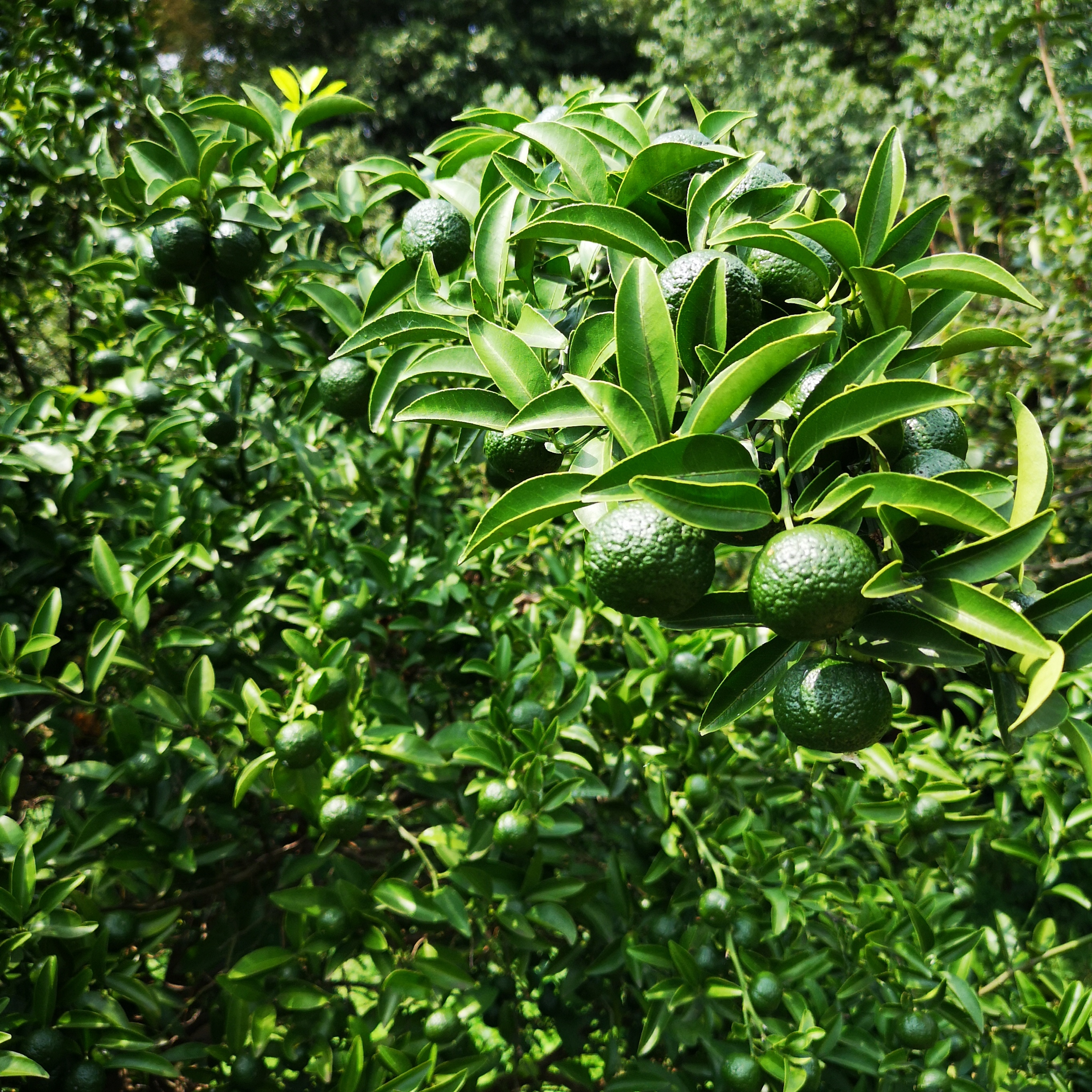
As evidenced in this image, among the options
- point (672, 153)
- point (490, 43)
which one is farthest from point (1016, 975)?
point (490, 43)

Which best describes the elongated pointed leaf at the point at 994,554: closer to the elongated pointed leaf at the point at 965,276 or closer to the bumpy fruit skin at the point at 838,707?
the bumpy fruit skin at the point at 838,707

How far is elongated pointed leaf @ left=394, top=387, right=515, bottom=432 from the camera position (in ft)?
2.89

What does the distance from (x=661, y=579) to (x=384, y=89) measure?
51.5 ft

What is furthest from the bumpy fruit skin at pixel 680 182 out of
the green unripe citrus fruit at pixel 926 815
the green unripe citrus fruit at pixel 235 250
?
the green unripe citrus fruit at pixel 926 815

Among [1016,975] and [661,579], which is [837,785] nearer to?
[1016,975]

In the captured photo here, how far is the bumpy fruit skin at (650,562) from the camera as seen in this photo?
74cm

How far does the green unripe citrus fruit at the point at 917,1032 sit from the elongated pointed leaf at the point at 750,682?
3.73ft

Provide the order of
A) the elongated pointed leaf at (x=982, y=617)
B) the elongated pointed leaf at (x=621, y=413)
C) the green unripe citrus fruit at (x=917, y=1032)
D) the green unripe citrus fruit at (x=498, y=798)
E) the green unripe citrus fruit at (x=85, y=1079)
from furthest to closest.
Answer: the green unripe citrus fruit at (x=917, y=1032)
the green unripe citrus fruit at (x=498, y=798)
the green unripe citrus fruit at (x=85, y=1079)
the elongated pointed leaf at (x=621, y=413)
the elongated pointed leaf at (x=982, y=617)

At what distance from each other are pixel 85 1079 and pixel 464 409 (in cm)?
128

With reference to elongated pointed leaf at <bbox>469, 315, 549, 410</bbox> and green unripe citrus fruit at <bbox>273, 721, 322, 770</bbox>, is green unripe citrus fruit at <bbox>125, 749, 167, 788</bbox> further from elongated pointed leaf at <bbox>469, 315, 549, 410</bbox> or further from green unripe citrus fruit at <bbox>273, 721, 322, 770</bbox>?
elongated pointed leaf at <bbox>469, 315, 549, 410</bbox>

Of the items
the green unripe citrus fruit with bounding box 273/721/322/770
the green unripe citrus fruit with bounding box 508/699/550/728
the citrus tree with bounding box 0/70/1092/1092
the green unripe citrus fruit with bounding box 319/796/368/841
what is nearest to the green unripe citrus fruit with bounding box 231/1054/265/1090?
the citrus tree with bounding box 0/70/1092/1092

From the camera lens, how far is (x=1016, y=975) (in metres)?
1.88

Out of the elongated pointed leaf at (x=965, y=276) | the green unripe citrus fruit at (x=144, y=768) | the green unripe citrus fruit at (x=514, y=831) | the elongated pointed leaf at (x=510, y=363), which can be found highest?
the elongated pointed leaf at (x=965, y=276)

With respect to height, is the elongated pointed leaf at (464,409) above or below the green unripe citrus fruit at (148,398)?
above
